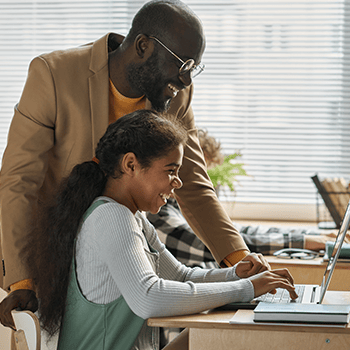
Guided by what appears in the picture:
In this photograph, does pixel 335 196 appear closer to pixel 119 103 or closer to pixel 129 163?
pixel 119 103

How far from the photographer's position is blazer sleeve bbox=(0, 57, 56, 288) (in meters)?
1.47

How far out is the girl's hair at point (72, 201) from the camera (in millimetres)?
1302

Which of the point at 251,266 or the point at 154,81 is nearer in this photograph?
the point at 251,266

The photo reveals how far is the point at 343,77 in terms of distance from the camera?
3443 mm

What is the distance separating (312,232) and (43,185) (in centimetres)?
149

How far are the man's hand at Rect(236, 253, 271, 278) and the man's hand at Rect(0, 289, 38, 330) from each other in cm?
55

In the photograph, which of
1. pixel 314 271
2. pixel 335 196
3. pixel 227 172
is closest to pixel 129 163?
pixel 314 271

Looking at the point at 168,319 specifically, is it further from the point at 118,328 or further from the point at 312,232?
the point at 312,232

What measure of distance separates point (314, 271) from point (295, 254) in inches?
5.1

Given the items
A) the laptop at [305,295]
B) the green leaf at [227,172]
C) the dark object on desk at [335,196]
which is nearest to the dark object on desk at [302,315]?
the laptop at [305,295]

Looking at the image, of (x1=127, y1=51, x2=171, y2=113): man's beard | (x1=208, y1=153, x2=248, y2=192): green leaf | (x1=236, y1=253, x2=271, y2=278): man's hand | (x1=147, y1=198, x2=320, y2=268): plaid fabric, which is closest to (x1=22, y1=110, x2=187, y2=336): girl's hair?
(x1=127, y1=51, x2=171, y2=113): man's beard

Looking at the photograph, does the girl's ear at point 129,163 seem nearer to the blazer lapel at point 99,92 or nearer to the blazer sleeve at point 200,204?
the blazer lapel at point 99,92

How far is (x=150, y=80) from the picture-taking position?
1.61 metres

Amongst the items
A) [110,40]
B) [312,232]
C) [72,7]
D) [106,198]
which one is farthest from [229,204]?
[106,198]
